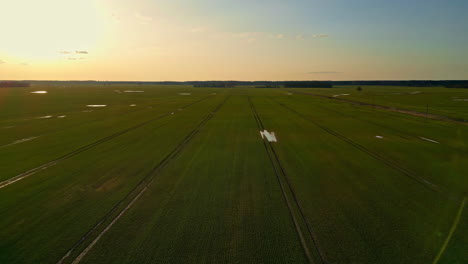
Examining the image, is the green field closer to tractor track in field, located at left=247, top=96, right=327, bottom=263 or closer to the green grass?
tractor track in field, located at left=247, top=96, right=327, bottom=263

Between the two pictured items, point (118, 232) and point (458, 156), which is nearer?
point (118, 232)

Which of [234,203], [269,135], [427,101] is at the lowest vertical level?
[427,101]

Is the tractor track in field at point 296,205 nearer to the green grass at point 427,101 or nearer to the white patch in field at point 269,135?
the white patch in field at point 269,135

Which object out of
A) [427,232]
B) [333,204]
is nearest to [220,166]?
[333,204]

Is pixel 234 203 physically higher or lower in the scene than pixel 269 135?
higher

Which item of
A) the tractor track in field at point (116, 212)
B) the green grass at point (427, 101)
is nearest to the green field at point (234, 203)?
the tractor track in field at point (116, 212)

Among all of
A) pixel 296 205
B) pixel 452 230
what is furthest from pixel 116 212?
pixel 452 230

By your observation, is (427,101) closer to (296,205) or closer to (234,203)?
(296,205)

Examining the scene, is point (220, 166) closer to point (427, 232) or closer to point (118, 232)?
point (118, 232)

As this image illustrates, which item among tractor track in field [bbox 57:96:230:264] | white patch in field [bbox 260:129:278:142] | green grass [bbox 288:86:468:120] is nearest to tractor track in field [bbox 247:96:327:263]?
white patch in field [bbox 260:129:278:142]

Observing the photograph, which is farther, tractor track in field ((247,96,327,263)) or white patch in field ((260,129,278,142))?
white patch in field ((260,129,278,142))

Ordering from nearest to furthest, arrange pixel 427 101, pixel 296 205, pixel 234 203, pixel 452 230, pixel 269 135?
1. pixel 452 230
2. pixel 296 205
3. pixel 234 203
4. pixel 269 135
5. pixel 427 101
